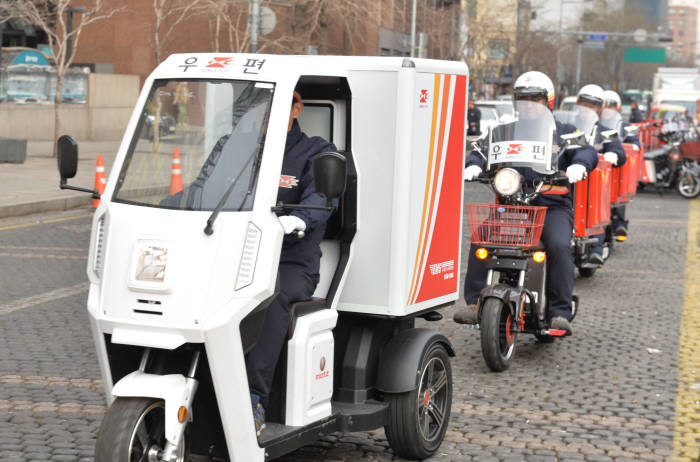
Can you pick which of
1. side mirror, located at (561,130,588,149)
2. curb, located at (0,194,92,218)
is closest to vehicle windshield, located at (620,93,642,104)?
curb, located at (0,194,92,218)

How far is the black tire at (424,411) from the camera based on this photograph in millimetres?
5219

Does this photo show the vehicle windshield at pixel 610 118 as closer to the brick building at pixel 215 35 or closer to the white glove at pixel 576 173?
the white glove at pixel 576 173

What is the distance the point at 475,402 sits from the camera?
659 cm

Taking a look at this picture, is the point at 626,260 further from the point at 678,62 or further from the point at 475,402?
the point at 678,62


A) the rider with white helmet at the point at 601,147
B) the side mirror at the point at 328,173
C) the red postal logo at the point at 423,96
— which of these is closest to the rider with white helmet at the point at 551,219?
the rider with white helmet at the point at 601,147

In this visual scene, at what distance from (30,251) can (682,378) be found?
23.2 feet

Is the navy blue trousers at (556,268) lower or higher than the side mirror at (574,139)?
lower

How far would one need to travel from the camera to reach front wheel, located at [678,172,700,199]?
22328mm

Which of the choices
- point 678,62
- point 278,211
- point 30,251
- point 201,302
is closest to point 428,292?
point 278,211

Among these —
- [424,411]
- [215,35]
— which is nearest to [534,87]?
[424,411]

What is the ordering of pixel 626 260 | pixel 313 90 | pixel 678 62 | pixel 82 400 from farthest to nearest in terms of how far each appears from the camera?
pixel 678 62 → pixel 626 260 → pixel 82 400 → pixel 313 90

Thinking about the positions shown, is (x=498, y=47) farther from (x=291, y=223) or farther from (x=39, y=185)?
(x=291, y=223)

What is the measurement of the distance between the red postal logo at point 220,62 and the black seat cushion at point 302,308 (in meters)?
1.02

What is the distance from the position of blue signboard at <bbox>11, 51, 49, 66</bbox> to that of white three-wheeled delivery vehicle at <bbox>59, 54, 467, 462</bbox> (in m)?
25.5
